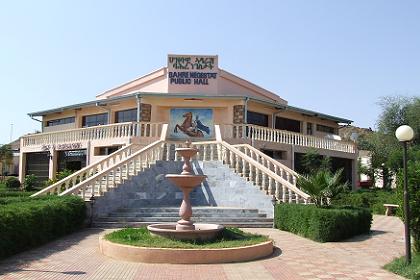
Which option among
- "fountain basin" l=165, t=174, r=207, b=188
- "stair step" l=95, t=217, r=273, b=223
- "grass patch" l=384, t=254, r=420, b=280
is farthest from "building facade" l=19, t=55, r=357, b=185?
"grass patch" l=384, t=254, r=420, b=280

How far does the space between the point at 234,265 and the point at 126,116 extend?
66.9 feet

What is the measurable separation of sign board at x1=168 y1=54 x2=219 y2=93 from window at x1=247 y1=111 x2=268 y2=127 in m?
2.92

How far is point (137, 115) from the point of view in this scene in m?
26.3

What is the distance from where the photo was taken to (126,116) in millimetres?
28656

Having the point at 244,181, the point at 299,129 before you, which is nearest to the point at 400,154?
the point at 299,129

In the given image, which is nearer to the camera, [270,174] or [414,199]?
[414,199]

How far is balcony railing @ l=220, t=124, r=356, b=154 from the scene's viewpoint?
80.3 feet

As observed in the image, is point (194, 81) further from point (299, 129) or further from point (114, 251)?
point (114, 251)

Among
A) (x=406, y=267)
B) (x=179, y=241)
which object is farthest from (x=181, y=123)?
(x=406, y=267)

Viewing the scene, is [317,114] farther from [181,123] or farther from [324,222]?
[324,222]

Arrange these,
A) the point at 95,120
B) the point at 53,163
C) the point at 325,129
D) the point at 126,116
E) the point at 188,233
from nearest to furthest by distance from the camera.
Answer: the point at 188,233
the point at 126,116
the point at 53,163
the point at 95,120
the point at 325,129

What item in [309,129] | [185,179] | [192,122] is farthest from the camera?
[309,129]

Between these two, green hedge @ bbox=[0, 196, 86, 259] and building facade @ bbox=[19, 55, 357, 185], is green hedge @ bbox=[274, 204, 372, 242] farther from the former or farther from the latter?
building facade @ bbox=[19, 55, 357, 185]

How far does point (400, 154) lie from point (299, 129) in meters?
6.96
